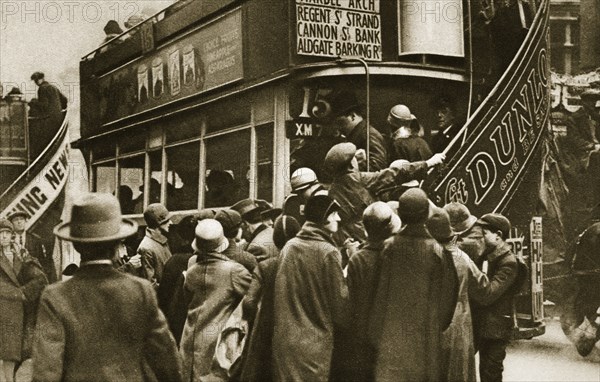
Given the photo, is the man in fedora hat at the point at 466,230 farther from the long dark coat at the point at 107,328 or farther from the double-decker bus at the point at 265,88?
the long dark coat at the point at 107,328

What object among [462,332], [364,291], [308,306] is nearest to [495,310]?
[462,332]

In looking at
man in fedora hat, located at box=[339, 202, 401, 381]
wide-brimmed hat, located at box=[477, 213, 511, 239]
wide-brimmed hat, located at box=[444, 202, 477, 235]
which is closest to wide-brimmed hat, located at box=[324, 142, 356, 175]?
man in fedora hat, located at box=[339, 202, 401, 381]

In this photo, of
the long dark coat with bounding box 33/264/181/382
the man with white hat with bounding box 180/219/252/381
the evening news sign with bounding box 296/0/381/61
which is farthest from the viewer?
the evening news sign with bounding box 296/0/381/61

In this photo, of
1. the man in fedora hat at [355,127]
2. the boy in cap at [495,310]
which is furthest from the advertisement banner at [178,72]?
the boy in cap at [495,310]

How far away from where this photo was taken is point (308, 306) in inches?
177

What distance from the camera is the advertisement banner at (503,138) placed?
5309mm

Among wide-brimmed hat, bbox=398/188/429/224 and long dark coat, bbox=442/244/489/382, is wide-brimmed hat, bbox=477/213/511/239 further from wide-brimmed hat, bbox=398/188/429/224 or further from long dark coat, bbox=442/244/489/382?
wide-brimmed hat, bbox=398/188/429/224

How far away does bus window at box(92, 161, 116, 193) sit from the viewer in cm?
509

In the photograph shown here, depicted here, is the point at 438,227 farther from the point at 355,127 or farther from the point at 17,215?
the point at 17,215

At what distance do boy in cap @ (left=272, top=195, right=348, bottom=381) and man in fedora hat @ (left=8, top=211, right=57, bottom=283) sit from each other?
133 cm

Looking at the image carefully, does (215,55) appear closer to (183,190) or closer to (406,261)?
(183,190)

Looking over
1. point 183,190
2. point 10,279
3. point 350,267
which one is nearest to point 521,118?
point 350,267

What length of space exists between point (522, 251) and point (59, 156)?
8.98 ft

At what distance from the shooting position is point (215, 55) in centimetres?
514
